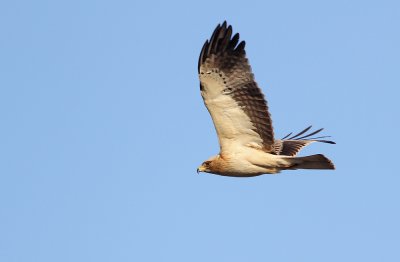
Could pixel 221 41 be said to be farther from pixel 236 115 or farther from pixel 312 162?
pixel 312 162

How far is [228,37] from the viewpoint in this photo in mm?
12422

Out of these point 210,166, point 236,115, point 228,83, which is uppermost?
point 228,83

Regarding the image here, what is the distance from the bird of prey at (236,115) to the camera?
12.4 metres

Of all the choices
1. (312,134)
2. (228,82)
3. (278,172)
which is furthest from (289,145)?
(228,82)

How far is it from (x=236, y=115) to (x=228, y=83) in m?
0.57

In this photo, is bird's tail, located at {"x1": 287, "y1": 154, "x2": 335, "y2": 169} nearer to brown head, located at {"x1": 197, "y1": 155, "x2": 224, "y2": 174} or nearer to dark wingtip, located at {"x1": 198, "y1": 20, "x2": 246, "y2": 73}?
brown head, located at {"x1": 197, "y1": 155, "x2": 224, "y2": 174}

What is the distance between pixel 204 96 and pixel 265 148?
4.86ft

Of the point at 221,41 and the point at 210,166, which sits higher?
the point at 221,41

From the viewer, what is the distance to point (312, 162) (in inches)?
488

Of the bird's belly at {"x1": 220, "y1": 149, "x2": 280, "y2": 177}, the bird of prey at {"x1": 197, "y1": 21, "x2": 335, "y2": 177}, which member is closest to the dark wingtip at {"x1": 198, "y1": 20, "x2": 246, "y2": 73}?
the bird of prey at {"x1": 197, "y1": 21, "x2": 335, "y2": 177}

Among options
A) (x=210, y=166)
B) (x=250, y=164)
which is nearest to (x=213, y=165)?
(x=210, y=166)

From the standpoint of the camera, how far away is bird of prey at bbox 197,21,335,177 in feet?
40.7

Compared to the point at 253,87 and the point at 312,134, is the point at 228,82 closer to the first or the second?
the point at 253,87

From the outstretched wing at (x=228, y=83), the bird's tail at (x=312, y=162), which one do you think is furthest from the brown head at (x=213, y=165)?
the bird's tail at (x=312, y=162)
